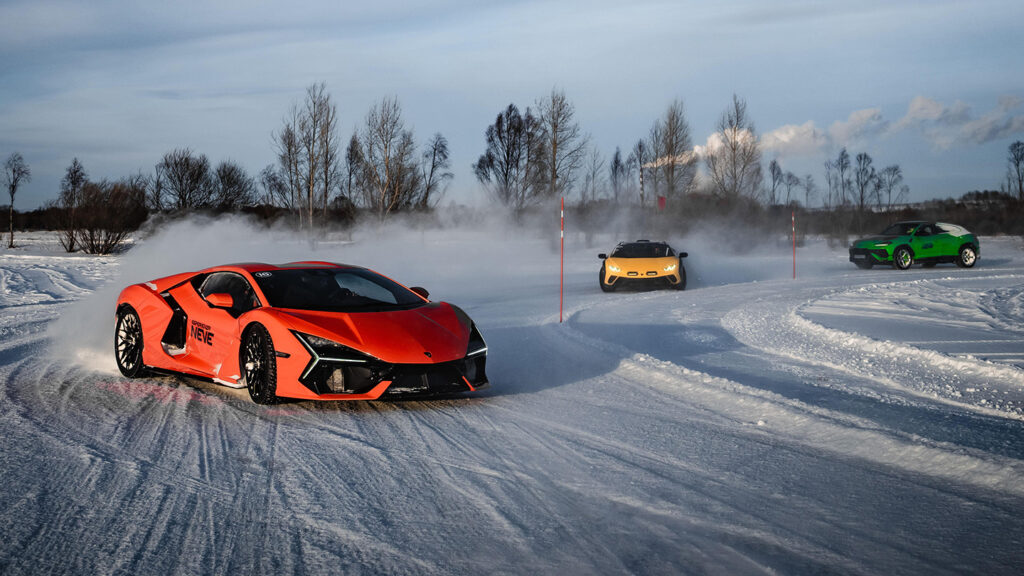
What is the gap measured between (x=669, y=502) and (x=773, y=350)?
19.9 feet

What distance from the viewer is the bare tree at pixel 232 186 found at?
63.7 metres

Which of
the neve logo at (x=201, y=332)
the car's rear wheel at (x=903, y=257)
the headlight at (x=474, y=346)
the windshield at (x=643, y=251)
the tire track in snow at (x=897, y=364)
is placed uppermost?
the windshield at (x=643, y=251)

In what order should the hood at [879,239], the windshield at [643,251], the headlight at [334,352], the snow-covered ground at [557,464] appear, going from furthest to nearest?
the hood at [879,239] → the windshield at [643,251] → the headlight at [334,352] → the snow-covered ground at [557,464]

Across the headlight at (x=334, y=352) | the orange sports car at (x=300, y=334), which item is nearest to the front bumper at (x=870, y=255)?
the orange sports car at (x=300, y=334)

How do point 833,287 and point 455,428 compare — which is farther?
point 833,287

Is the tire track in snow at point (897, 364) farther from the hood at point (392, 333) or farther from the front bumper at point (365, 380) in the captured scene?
the front bumper at point (365, 380)

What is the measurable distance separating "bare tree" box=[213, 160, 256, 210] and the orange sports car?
5757 centimetres

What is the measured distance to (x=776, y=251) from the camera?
43219mm

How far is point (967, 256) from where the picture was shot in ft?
87.8

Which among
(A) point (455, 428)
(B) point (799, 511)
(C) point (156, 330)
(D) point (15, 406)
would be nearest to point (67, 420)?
(D) point (15, 406)

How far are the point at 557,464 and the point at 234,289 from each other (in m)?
3.95

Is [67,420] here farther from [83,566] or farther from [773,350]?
[773,350]

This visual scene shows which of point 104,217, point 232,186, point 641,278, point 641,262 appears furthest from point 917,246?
point 232,186

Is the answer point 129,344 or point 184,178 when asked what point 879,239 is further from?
point 184,178
